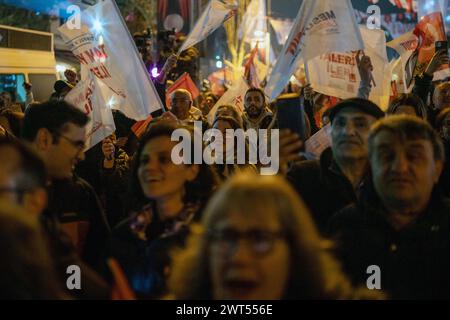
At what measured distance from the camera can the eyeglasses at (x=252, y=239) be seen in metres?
2.61

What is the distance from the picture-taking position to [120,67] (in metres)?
7.40

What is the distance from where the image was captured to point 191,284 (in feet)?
9.27

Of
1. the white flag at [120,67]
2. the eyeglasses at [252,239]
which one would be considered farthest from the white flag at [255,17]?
the eyeglasses at [252,239]

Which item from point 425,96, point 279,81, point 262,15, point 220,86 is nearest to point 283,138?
point 279,81

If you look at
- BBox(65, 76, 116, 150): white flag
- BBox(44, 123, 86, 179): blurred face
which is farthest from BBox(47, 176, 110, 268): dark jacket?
BBox(65, 76, 116, 150): white flag

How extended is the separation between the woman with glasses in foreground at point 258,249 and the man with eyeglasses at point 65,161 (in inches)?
61.7

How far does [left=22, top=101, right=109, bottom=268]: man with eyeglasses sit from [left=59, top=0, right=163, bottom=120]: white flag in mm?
2895

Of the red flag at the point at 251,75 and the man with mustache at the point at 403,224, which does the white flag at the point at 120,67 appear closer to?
the man with mustache at the point at 403,224

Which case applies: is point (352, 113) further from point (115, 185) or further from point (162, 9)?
point (162, 9)

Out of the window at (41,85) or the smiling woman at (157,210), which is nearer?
the smiling woman at (157,210)

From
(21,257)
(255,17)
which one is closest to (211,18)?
(21,257)

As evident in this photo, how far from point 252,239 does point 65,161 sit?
190cm

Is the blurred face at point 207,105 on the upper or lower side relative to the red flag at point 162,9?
lower
